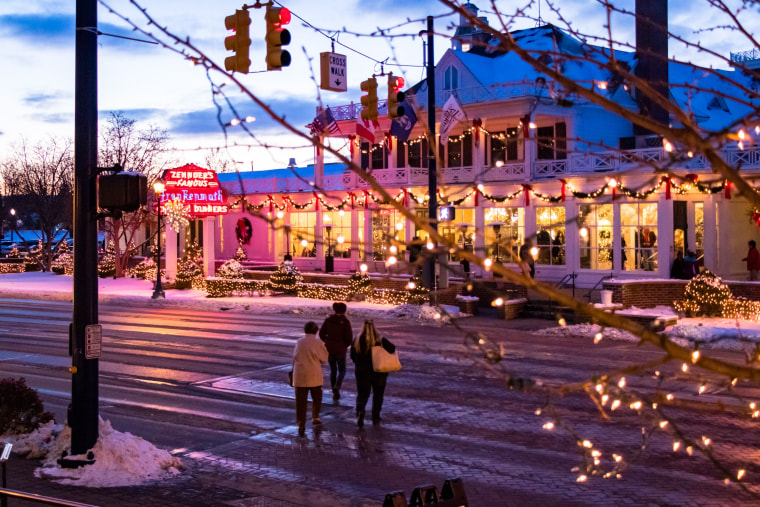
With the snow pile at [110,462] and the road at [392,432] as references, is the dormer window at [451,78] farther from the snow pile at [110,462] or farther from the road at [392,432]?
the snow pile at [110,462]

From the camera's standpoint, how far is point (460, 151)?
3925 cm

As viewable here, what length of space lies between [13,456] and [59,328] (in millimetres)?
16490

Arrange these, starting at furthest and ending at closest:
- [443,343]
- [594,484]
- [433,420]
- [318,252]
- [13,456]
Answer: [318,252]
[443,343]
[433,420]
[13,456]
[594,484]

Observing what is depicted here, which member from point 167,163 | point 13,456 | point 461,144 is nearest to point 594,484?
point 13,456

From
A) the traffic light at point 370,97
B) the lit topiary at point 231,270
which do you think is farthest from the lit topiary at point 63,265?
the traffic light at point 370,97

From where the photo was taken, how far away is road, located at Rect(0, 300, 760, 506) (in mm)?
8633

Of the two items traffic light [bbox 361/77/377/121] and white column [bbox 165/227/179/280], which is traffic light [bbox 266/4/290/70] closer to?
traffic light [bbox 361/77/377/121]

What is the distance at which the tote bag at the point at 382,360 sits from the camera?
459 inches

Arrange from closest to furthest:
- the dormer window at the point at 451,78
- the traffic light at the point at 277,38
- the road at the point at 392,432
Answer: the road at the point at 392,432, the traffic light at the point at 277,38, the dormer window at the point at 451,78

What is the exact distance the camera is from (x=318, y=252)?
44.5m

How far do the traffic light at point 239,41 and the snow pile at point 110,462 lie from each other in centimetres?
489

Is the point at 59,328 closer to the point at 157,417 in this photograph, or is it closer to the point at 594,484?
the point at 157,417

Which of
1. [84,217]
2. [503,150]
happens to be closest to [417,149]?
[503,150]

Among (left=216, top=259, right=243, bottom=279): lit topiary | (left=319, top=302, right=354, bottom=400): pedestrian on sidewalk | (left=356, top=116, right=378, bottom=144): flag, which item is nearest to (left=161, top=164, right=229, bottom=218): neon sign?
(left=216, top=259, right=243, bottom=279): lit topiary
